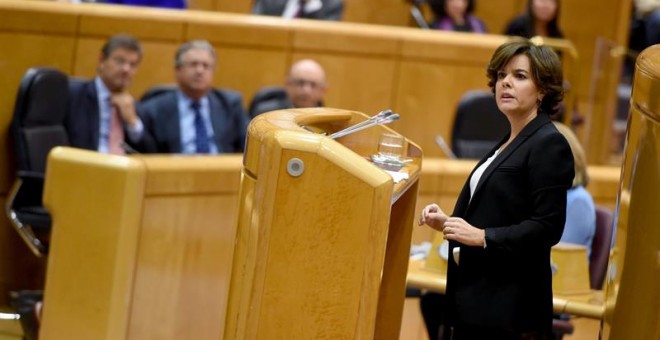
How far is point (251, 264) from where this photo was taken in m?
2.12

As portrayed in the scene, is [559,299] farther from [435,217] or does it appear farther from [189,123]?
[189,123]

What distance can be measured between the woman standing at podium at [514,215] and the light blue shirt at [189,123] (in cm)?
262

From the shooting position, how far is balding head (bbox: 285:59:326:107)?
491 cm

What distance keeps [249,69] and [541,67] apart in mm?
3361

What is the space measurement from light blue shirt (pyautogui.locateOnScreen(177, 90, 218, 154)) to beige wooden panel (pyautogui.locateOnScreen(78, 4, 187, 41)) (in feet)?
1.52

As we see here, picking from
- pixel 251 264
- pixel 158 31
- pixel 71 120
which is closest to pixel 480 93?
pixel 158 31

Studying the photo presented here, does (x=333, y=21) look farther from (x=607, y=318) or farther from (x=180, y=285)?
(x=607, y=318)

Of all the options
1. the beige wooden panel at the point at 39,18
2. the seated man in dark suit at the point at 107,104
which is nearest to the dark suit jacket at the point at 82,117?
the seated man in dark suit at the point at 107,104

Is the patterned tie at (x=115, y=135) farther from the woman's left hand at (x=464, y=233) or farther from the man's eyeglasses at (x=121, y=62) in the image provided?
the woman's left hand at (x=464, y=233)

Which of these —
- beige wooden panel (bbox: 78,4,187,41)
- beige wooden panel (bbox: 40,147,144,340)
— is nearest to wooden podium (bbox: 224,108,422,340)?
beige wooden panel (bbox: 40,147,144,340)

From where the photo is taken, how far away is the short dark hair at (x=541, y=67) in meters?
2.25

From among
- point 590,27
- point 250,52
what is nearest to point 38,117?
point 250,52

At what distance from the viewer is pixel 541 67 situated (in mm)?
2250

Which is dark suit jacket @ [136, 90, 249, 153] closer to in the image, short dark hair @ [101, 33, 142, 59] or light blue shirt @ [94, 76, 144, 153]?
light blue shirt @ [94, 76, 144, 153]
